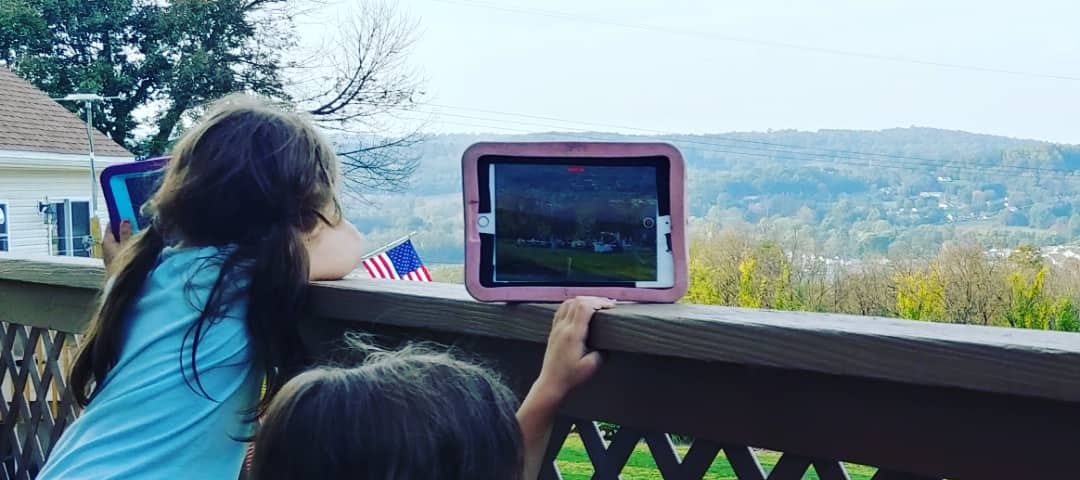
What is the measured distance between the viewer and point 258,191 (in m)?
1.33

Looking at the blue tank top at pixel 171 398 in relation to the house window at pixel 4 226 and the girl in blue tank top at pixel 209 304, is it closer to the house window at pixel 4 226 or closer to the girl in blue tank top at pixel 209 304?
the girl in blue tank top at pixel 209 304

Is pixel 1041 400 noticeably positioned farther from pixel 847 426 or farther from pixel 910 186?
pixel 910 186

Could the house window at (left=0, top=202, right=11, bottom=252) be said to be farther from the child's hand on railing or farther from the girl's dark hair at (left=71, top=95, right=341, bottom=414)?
the child's hand on railing

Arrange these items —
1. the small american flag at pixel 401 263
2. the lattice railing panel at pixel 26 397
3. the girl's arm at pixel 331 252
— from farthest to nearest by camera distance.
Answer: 1. the small american flag at pixel 401 263
2. the lattice railing panel at pixel 26 397
3. the girl's arm at pixel 331 252

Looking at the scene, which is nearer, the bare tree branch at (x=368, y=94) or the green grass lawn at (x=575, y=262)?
the green grass lawn at (x=575, y=262)

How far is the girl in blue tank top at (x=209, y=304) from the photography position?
1.28 m

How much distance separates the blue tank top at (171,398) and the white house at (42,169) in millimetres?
12476

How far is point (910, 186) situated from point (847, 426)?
48.0 ft

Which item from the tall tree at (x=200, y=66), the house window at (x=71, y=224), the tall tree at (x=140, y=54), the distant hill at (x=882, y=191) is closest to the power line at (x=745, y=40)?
the tall tree at (x=200, y=66)

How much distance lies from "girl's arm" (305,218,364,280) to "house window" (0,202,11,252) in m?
14.1

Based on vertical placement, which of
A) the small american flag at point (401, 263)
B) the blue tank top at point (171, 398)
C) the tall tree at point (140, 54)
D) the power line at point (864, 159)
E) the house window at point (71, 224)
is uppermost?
the tall tree at point (140, 54)

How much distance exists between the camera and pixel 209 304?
1295mm

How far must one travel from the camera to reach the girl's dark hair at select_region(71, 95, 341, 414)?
1.31 metres

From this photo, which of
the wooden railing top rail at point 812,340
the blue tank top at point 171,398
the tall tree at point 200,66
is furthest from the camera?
the tall tree at point 200,66
